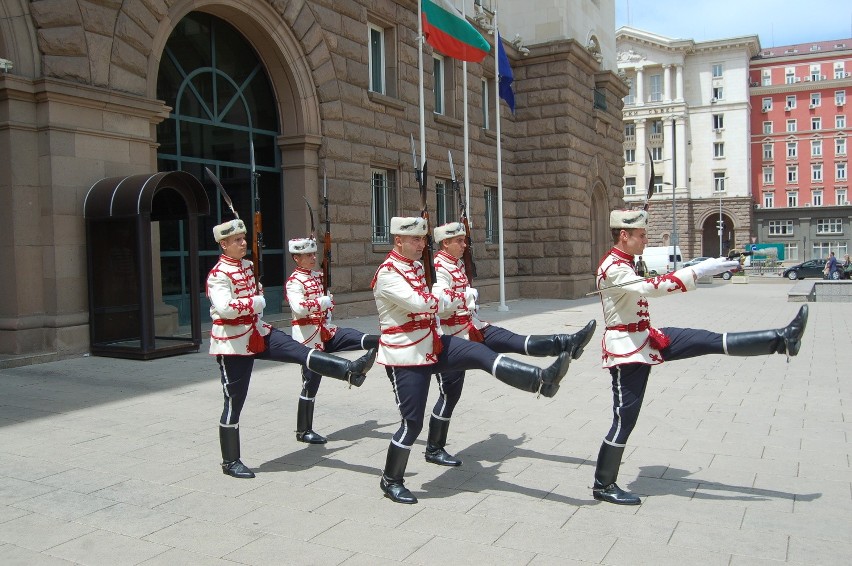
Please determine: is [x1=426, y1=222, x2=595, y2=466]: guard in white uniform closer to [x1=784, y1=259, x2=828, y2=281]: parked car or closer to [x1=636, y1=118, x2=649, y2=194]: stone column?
[x1=784, y1=259, x2=828, y2=281]: parked car

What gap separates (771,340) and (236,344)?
360 cm

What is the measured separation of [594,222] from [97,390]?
21470 millimetres

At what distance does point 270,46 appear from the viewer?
49.0 ft

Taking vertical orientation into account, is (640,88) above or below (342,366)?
above

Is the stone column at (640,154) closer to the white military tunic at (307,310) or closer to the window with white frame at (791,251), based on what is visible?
the window with white frame at (791,251)

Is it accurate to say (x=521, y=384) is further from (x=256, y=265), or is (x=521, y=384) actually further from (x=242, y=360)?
(x=256, y=265)

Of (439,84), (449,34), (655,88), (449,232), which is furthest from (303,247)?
(655,88)

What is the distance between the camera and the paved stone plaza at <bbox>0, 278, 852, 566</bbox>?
4.33m

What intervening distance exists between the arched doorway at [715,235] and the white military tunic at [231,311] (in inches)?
2689

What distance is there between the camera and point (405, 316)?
5.30m

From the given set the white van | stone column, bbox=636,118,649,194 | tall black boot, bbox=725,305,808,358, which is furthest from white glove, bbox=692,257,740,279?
stone column, bbox=636,118,649,194

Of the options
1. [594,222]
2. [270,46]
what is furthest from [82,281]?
[594,222]

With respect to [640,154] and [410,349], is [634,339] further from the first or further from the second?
[640,154]

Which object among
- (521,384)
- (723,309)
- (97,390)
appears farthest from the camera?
(723,309)
